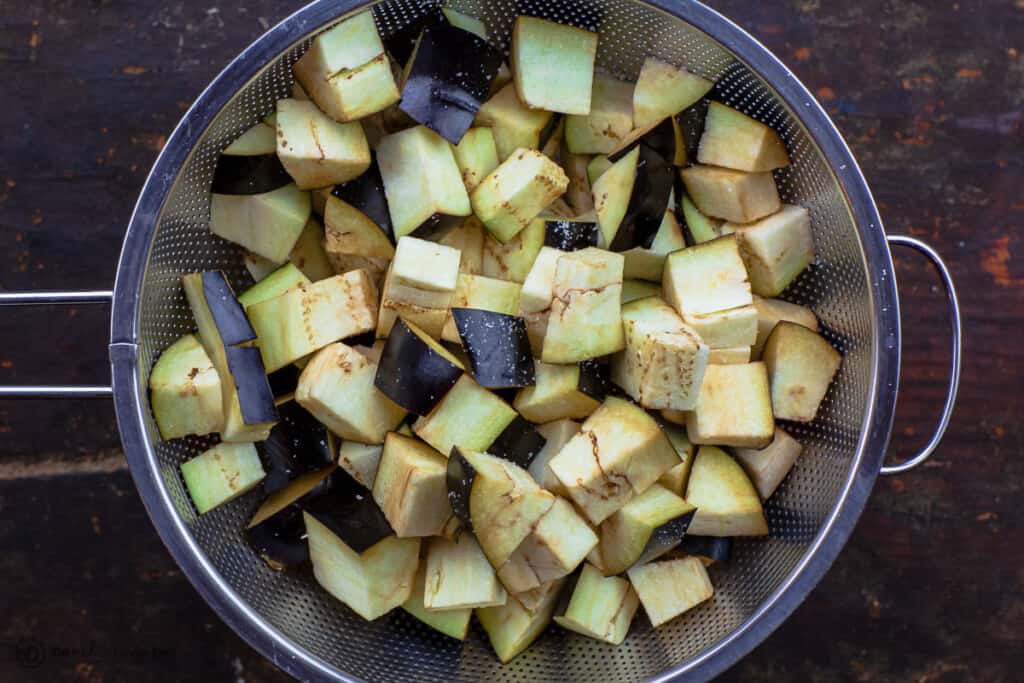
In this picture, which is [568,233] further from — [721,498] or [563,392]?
[721,498]

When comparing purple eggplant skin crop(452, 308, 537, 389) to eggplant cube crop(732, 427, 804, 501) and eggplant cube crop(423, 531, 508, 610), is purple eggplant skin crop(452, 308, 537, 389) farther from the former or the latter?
eggplant cube crop(732, 427, 804, 501)

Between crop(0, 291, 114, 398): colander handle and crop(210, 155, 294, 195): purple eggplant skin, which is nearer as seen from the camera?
crop(0, 291, 114, 398): colander handle

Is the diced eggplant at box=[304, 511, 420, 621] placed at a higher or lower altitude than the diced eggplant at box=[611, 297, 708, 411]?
lower

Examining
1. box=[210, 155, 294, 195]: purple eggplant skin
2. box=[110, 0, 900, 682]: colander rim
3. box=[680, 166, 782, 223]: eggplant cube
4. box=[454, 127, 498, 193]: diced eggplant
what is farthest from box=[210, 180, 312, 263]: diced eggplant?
box=[680, 166, 782, 223]: eggplant cube

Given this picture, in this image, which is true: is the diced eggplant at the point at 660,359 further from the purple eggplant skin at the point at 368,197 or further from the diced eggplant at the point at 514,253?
the purple eggplant skin at the point at 368,197

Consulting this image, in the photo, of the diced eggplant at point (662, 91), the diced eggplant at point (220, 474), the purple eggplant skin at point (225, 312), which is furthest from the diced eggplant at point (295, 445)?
the diced eggplant at point (662, 91)

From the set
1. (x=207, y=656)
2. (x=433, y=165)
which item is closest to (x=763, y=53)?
(x=433, y=165)
